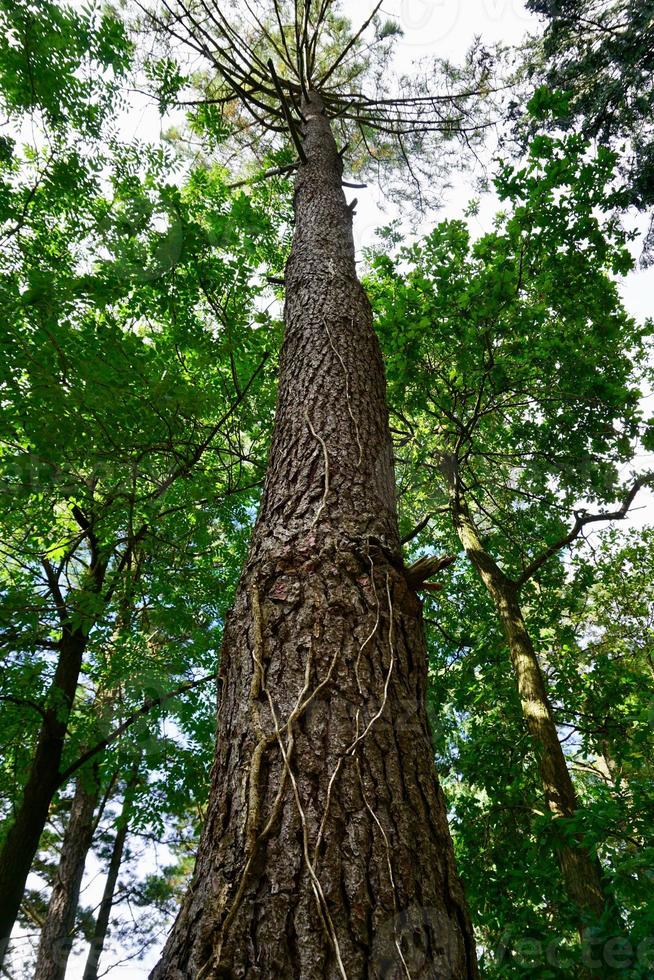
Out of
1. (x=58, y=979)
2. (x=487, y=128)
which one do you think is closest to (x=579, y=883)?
(x=58, y=979)

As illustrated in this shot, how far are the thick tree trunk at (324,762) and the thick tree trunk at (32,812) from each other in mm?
3254

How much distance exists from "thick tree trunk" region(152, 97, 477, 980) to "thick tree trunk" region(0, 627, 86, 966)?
10.7 ft

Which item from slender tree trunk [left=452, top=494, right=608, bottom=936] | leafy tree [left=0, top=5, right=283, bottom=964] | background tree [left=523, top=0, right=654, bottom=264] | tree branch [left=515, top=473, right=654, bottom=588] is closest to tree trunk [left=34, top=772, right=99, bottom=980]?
leafy tree [left=0, top=5, right=283, bottom=964]

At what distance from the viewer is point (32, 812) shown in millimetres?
4309

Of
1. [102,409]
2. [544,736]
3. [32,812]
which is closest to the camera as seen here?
[102,409]

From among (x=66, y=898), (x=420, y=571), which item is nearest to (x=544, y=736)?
(x=420, y=571)

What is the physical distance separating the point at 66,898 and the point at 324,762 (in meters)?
6.50

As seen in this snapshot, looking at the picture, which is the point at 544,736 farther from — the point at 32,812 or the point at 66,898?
the point at 66,898

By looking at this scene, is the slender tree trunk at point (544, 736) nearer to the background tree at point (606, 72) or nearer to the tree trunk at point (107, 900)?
the background tree at point (606, 72)

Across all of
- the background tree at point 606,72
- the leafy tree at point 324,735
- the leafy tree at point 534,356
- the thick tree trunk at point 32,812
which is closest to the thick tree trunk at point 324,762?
the leafy tree at point 324,735

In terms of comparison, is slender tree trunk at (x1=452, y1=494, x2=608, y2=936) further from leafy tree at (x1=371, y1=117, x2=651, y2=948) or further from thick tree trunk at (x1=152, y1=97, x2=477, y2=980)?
thick tree trunk at (x1=152, y1=97, x2=477, y2=980)

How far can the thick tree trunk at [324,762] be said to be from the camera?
1.04 m

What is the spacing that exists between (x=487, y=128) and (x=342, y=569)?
7.64 m

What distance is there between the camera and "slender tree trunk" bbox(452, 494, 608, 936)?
10.2ft
